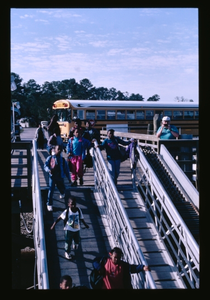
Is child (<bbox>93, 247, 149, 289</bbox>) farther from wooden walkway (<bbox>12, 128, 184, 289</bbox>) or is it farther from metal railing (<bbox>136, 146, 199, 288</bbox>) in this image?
metal railing (<bbox>136, 146, 199, 288</bbox>)

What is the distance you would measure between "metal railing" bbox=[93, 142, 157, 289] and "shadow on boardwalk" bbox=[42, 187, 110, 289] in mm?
239

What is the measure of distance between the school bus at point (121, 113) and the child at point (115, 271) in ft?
51.2

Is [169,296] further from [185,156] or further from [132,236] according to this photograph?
[185,156]

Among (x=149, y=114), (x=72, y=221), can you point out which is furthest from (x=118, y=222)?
(x=149, y=114)

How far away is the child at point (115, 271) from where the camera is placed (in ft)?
16.7

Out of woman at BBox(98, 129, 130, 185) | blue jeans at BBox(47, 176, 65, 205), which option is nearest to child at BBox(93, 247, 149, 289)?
blue jeans at BBox(47, 176, 65, 205)

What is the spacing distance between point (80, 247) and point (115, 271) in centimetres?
156

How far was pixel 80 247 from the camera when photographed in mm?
6582

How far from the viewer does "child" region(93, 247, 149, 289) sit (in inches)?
201

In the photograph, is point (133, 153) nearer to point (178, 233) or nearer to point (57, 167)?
point (57, 167)

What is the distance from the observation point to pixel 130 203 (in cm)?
799

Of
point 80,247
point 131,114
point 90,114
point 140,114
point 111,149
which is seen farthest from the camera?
point 140,114
